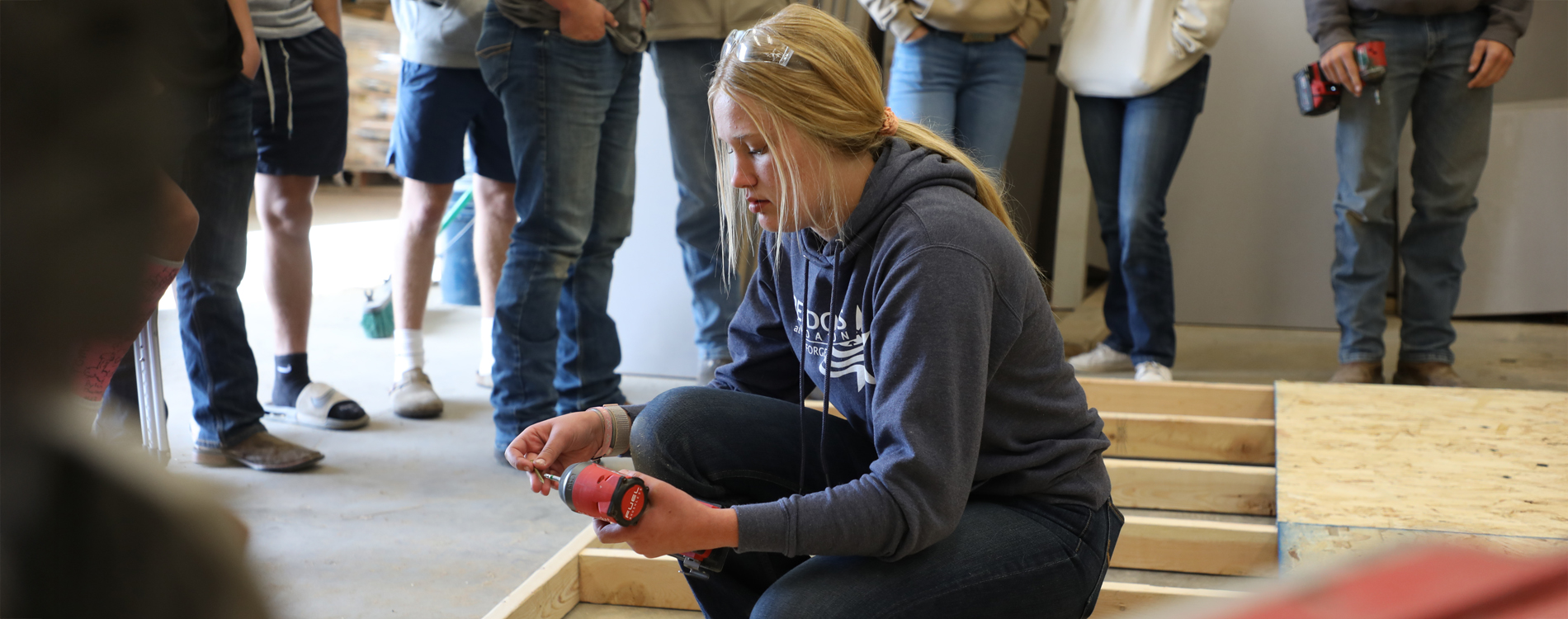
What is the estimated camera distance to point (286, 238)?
2422mm

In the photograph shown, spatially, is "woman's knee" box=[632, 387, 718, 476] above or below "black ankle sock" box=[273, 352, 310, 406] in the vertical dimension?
above

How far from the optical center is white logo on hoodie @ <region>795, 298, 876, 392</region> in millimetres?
1175

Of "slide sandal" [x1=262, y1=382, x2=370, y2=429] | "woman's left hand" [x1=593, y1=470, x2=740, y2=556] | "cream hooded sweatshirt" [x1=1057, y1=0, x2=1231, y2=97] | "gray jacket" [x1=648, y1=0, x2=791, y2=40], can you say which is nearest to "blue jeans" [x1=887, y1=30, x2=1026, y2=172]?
"cream hooded sweatshirt" [x1=1057, y1=0, x2=1231, y2=97]

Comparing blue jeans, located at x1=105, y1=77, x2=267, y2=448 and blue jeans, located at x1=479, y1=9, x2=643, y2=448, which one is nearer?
blue jeans, located at x1=105, y1=77, x2=267, y2=448

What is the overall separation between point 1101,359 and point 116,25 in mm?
3119

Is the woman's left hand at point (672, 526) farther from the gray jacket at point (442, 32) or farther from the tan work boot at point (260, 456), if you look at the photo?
the gray jacket at point (442, 32)

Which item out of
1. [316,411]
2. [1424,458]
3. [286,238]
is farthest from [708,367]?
[1424,458]

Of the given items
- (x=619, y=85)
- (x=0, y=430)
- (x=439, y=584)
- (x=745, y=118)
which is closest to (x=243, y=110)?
(x=619, y=85)

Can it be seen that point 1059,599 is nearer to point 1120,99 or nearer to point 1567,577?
point 1567,577

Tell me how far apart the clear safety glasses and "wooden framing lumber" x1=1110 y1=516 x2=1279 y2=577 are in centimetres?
Result: 107

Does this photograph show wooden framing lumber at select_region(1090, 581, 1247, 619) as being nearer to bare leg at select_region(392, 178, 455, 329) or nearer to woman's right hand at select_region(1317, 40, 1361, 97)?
woman's right hand at select_region(1317, 40, 1361, 97)

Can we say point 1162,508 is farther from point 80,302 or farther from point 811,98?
point 80,302

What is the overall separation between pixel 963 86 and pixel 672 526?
2.03 metres

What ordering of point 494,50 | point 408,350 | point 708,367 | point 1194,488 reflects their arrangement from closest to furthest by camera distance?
point 1194,488
point 494,50
point 408,350
point 708,367
